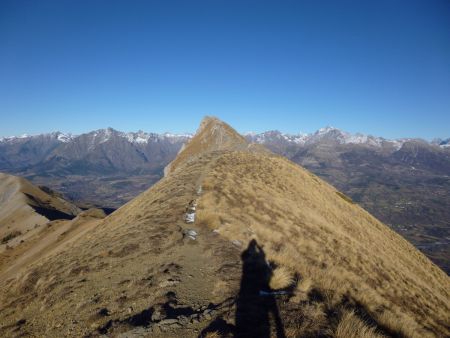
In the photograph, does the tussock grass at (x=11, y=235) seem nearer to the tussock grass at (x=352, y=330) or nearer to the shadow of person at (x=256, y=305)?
the shadow of person at (x=256, y=305)

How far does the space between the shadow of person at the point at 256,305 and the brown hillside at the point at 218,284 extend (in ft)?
0.12

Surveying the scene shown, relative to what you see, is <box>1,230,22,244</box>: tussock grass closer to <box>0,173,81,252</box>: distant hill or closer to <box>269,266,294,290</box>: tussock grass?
<box>0,173,81,252</box>: distant hill

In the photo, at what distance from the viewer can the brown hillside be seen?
844 cm

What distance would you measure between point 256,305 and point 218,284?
194cm

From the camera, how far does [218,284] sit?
1064 cm

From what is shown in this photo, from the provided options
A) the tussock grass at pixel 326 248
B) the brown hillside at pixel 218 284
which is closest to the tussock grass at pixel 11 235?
the tussock grass at pixel 326 248

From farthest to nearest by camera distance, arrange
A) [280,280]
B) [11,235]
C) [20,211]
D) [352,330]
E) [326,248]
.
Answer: [20,211] → [11,235] → [326,248] → [280,280] → [352,330]

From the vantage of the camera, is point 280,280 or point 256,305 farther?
point 280,280

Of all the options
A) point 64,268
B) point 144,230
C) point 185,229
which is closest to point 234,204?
point 185,229

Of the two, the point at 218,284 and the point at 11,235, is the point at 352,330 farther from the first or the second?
the point at 11,235

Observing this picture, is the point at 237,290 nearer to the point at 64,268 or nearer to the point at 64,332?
the point at 64,332

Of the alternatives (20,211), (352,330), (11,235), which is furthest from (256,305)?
(20,211)

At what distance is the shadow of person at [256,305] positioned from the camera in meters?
7.84

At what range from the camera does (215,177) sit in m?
29.4
